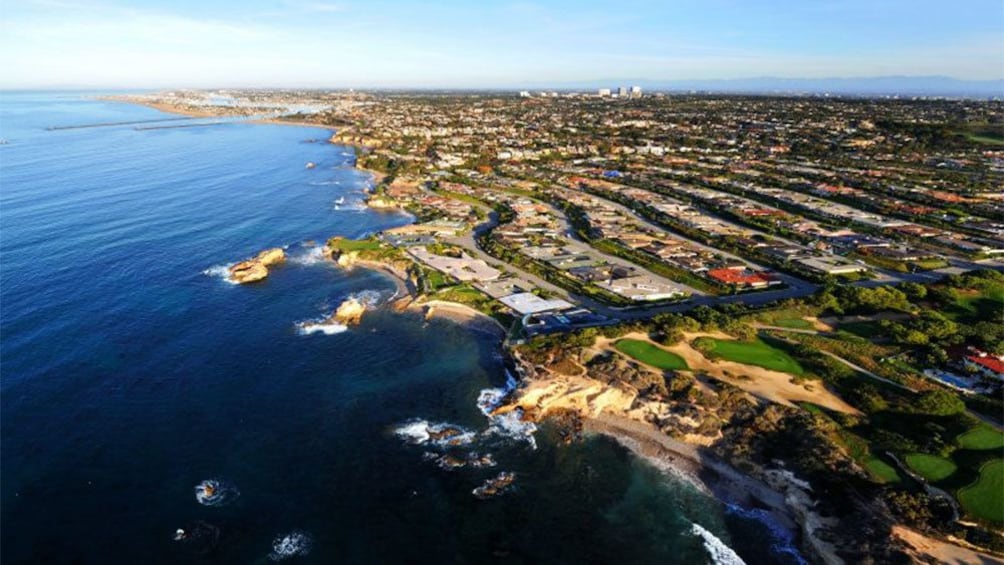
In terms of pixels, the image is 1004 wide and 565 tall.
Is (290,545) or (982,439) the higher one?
(982,439)

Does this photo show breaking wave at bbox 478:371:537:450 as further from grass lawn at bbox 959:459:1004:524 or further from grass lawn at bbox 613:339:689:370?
grass lawn at bbox 959:459:1004:524

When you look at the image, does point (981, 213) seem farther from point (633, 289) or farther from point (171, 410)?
point (171, 410)

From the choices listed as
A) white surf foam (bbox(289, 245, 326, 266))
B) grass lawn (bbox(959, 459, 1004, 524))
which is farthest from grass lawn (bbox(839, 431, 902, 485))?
white surf foam (bbox(289, 245, 326, 266))

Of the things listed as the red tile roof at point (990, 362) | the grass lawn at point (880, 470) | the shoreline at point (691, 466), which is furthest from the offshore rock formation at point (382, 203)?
the grass lawn at point (880, 470)

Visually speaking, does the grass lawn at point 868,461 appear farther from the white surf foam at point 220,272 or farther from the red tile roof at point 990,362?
the white surf foam at point 220,272

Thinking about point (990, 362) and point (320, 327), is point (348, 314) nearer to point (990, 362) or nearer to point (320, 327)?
point (320, 327)

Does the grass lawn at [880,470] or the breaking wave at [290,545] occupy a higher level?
the grass lawn at [880,470]

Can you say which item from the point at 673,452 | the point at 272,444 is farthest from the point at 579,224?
the point at 272,444

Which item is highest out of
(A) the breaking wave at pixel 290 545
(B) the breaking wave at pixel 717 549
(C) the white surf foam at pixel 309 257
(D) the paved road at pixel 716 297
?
(D) the paved road at pixel 716 297

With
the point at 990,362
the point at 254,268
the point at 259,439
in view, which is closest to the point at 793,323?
the point at 990,362
